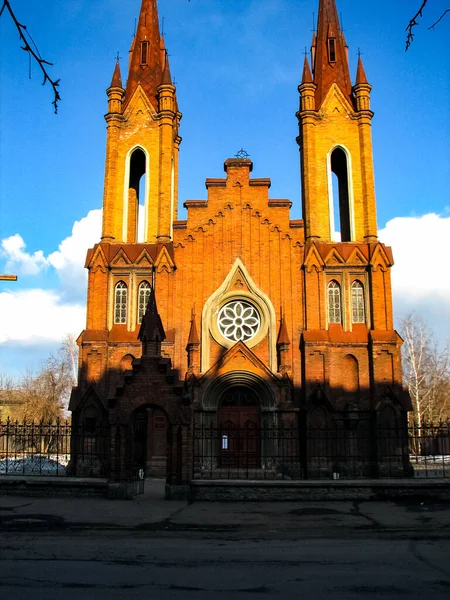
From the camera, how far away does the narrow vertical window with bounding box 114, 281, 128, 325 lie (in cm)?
2683

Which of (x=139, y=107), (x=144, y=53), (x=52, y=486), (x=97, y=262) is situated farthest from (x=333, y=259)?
(x=144, y=53)

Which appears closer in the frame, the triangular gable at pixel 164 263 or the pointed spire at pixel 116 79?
the triangular gable at pixel 164 263

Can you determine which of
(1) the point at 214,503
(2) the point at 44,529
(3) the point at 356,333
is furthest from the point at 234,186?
(2) the point at 44,529

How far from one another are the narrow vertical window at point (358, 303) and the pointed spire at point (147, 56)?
43.8ft

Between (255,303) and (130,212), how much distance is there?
861 cm

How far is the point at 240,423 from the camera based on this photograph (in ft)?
83.9

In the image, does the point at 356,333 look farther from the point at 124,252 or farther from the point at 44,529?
the point at 44,529

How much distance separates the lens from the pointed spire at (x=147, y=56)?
102 ft

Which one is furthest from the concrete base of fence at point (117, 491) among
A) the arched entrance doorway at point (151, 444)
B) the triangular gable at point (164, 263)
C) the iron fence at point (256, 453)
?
the triangular gable at point (164, 263)

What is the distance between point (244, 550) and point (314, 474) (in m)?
14.3

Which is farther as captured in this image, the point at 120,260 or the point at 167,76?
the point at 167,76

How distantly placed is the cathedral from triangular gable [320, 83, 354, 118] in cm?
5

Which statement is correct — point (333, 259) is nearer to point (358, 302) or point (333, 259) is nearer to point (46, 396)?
point (358, 302)

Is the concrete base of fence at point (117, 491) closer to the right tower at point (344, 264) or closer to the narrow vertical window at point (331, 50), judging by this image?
the right tower at point (344, 264)
